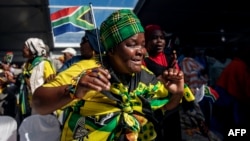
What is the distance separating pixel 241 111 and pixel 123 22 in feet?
7.67

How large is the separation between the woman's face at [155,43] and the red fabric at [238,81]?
83 centimetres

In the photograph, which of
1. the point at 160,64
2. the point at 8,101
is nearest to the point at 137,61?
the point at 160,64

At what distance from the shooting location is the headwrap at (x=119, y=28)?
2188 mm

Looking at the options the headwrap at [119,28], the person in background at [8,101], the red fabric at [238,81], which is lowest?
the person in background at [8,101]

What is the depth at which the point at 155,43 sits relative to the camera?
12.5ft

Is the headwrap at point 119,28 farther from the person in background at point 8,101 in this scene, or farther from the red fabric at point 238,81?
the person in background at point 8,101

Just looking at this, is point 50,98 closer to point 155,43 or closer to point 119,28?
point 119,28

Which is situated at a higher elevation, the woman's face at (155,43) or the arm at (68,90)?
the woman's face at (155,43)

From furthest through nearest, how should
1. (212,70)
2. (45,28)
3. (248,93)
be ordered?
1. (45,28)
2. (212,70)
3. (248,93)

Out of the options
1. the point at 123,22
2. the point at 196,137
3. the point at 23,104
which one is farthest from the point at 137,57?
the point at 23,104

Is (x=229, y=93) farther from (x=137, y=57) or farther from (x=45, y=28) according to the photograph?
(x=45, y=28)

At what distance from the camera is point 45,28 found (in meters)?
10.9

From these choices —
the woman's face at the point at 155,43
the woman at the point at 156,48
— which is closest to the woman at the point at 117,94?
the woman at the point at 156,48

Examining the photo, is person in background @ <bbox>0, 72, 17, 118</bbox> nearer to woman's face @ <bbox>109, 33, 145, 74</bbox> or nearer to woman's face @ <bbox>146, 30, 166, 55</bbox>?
woman's face @ <bbox>146, 30, 166, 55</bbox>
